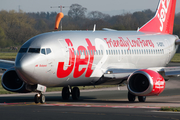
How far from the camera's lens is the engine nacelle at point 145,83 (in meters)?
24.4

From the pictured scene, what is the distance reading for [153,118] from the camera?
1664 cm

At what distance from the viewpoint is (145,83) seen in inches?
1029

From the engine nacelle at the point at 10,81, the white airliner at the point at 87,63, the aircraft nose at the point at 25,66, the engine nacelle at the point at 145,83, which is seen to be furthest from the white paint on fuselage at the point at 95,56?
the engine nacelle at the point at 10,81

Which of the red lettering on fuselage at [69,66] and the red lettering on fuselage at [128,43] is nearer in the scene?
the red lettering on fuselage at [69,66]

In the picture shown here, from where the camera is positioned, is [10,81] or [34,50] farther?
[10,81]

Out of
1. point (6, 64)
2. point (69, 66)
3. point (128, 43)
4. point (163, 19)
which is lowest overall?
point (6, 64)

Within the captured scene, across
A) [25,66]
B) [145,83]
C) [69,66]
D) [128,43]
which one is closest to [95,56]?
[69,66]

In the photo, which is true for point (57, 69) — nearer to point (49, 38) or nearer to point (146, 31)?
point (49, 38)

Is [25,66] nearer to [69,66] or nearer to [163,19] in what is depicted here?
[69,66]

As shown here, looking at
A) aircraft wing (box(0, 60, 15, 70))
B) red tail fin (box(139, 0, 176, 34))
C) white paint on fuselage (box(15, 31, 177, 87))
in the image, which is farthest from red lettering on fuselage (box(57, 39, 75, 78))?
red tail fin (box(139, 0, 176, 34))

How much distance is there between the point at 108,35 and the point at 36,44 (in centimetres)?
734

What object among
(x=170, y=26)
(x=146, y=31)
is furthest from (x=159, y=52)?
(x=170, y=26)

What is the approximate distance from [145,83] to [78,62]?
14.9 feet

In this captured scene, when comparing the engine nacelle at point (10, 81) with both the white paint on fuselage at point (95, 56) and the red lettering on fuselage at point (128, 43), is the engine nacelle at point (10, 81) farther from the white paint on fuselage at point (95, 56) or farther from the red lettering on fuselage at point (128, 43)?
the red lettering on fuselage at point (128, 43)
